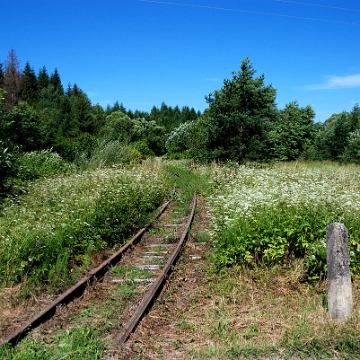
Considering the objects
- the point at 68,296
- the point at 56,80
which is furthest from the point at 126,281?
the point at 56,80

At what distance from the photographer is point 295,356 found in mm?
3824

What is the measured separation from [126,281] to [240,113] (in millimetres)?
24074

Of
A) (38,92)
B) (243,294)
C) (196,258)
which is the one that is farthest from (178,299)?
(38,92)

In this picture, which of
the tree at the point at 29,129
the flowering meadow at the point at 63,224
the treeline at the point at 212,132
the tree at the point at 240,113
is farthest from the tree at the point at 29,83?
the flowering meadow at the point at 63,224

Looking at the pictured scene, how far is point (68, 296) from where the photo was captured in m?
5.29

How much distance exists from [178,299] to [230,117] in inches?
958

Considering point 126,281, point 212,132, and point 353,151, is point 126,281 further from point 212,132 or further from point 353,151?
point 353,151

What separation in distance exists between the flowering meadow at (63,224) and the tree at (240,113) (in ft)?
57.0

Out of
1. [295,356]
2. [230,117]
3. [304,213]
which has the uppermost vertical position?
[230,117]

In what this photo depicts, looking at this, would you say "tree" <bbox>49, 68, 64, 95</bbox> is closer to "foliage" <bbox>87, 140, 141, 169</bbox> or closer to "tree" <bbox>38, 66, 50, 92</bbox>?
"tree" <bbox>38, 66, 50, 92</bbox>

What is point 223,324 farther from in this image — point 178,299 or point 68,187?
point 68,187

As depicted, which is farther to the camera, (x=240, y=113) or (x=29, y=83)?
(x=29, y=83)

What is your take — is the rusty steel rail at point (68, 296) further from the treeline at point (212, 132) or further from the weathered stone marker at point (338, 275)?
the treeline at point (212, 132)

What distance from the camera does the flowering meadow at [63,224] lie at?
5.93 meters
